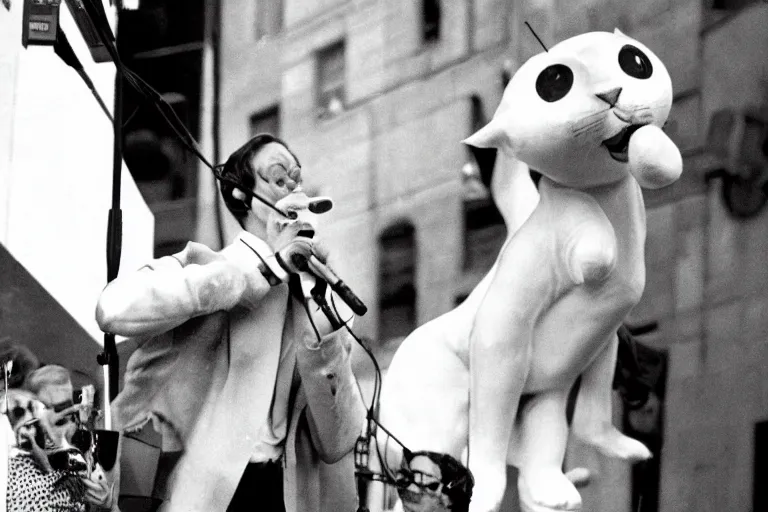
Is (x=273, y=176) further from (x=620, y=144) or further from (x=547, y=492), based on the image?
(x=547, y=492)

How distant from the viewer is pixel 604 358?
457cm

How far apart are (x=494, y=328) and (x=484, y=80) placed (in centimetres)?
119

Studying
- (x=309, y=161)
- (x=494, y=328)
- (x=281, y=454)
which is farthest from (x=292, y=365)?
(x=309, y=161)

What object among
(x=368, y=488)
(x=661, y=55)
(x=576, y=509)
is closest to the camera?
(x=576, y=509)

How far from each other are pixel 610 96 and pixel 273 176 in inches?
29.1

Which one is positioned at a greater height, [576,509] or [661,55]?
[661,55]

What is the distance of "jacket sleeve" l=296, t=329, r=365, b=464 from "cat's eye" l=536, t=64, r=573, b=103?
0.73 meters

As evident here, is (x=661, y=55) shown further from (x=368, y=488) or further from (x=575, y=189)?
(x=368, y=488)

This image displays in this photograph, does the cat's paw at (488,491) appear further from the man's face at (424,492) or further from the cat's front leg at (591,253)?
the cat's front leg at (591,253)

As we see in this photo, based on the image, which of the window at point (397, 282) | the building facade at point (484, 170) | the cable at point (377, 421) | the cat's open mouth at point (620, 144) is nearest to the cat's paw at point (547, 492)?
the cable at point (377, 421)

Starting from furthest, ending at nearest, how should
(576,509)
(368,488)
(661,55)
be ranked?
(661,55) < (368,488) < (576,509)

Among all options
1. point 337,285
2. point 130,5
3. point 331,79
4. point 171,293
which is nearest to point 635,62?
point 337,285

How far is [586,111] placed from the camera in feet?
14.2

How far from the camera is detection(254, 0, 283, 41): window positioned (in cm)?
563
